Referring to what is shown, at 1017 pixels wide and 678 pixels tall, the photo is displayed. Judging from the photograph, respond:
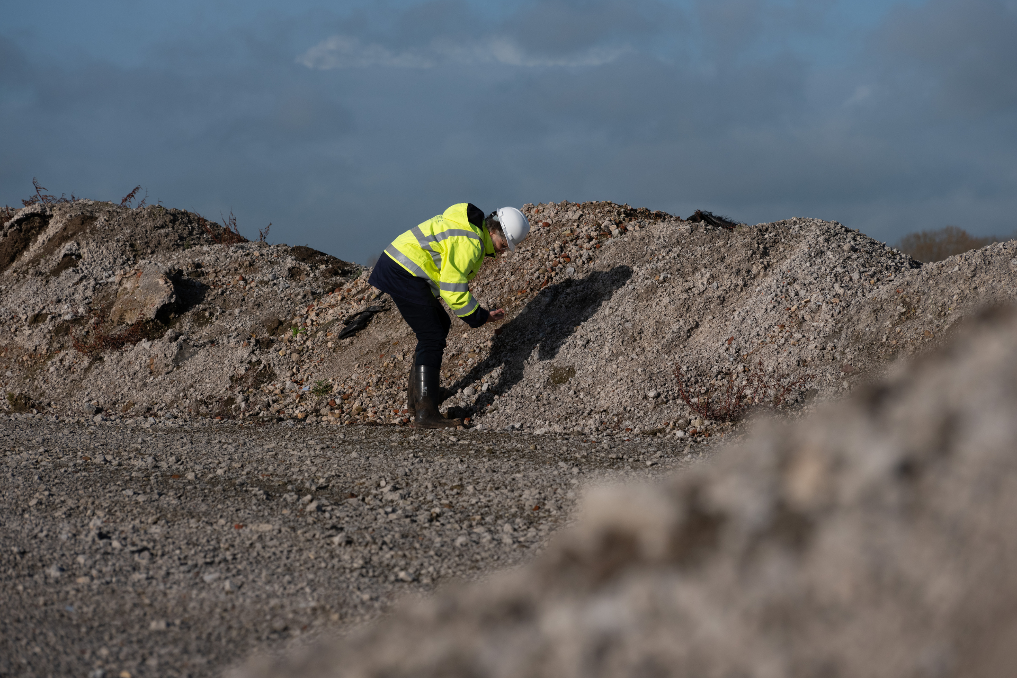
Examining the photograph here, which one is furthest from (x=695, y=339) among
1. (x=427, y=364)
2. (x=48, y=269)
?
(x=48, y=269)

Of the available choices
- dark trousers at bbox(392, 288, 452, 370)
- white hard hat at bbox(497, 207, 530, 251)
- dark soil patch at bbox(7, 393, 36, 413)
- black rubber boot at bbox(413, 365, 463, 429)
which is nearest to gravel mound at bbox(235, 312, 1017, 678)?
black rubber boot at bbox(413, 365, 463, 429)

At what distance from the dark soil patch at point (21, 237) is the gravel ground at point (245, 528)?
8.98 metres

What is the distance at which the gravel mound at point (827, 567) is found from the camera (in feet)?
5.65

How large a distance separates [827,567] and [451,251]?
20.3 ft

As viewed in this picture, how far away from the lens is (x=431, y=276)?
798 centimetres

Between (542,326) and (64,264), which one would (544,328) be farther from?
(64,264)

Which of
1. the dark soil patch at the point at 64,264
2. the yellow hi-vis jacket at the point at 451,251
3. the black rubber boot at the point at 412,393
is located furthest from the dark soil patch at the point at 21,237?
the yellow hi-vis jacket at the point at 451,251

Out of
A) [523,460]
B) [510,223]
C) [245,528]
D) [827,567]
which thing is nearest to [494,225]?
[510,223]

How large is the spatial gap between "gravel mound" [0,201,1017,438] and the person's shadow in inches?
1.0

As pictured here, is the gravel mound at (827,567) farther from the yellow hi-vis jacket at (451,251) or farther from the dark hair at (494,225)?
the dark hair at (494,225)

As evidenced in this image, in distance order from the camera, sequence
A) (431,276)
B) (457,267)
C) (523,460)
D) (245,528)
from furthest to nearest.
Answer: (431,276)
(457,267)
(523,460)
(245,528)

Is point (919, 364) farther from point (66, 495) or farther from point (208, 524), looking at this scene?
point (66, 495)

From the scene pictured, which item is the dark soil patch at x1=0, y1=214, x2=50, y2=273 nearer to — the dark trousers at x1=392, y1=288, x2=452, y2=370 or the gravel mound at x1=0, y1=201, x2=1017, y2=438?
the gravel mound at x1=0, y1=201, x2=1017, y2=438

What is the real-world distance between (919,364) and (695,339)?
6649 mm
